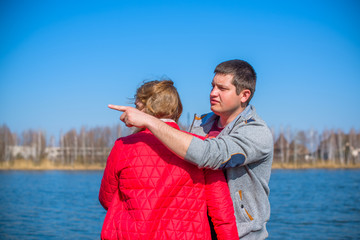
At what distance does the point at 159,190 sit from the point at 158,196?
0.12 feet

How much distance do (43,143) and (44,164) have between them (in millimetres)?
6409

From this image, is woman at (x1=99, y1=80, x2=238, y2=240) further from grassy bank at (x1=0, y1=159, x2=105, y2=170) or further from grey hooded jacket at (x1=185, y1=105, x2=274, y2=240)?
grassy bank at (x1=0, y1=159, x2=105, y2=170)

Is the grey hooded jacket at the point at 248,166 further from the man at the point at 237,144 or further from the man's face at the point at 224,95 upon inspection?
the man's face at the point at 224,95

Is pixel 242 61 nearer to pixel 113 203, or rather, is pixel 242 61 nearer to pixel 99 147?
pixel 113 203

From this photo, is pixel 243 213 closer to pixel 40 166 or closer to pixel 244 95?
pixel 244 95

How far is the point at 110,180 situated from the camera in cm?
238

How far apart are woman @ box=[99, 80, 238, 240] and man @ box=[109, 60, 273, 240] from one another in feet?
0.44

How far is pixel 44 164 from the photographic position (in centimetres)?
5969

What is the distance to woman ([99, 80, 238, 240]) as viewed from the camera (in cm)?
219

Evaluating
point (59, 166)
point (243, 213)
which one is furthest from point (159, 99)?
point (59, 166)

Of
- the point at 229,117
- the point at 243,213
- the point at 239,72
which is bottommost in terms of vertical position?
the point at 243,213

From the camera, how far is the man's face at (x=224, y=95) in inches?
105

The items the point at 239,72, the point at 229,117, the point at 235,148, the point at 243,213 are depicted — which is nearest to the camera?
the point at 235,148

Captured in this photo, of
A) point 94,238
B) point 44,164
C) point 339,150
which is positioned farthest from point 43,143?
point 94,238
